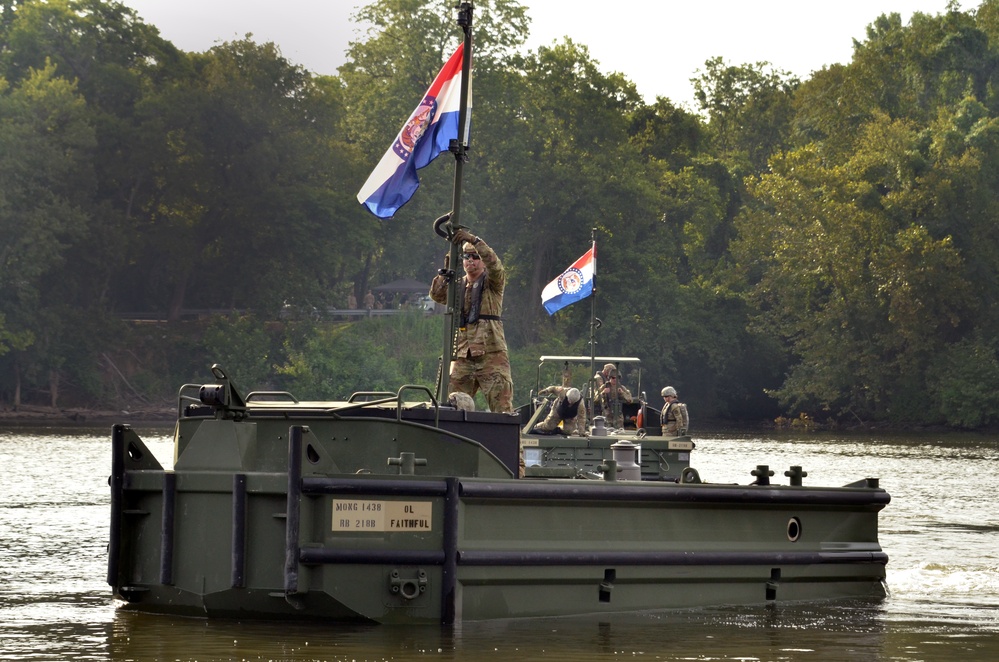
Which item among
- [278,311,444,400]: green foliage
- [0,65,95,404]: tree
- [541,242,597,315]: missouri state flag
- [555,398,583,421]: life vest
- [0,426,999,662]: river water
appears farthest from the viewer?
[278,311,444,400]: green foliage

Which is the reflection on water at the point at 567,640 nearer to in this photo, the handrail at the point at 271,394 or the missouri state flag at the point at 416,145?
the handrail at the point at 271,394

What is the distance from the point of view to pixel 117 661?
9.73 meters

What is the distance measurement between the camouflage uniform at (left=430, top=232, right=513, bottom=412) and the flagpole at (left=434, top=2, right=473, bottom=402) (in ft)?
0.32

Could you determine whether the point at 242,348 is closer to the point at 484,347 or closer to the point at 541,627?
the point at 484,347

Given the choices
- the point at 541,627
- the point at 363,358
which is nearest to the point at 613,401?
the point at 541,627

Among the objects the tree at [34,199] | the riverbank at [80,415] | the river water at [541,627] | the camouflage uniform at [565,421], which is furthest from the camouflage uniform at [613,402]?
the tree at [34,199]

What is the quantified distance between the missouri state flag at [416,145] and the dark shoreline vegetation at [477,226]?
150ft

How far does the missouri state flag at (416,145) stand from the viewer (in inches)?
513

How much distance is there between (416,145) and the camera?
1312cm

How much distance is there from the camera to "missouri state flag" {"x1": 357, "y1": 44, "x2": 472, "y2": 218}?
13.0 meters

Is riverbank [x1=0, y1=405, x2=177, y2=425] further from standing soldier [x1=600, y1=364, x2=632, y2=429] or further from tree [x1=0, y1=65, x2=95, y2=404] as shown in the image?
standing soldier [x1=600, y1=364, x2=632, y2=429]

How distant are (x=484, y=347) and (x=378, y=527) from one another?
98.7 inches

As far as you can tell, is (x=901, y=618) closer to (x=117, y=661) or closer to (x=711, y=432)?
(x=117, y=661)

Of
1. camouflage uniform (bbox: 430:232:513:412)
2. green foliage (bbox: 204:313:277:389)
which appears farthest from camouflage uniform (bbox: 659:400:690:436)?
green foliage (bbox: 204:313:277:389)
